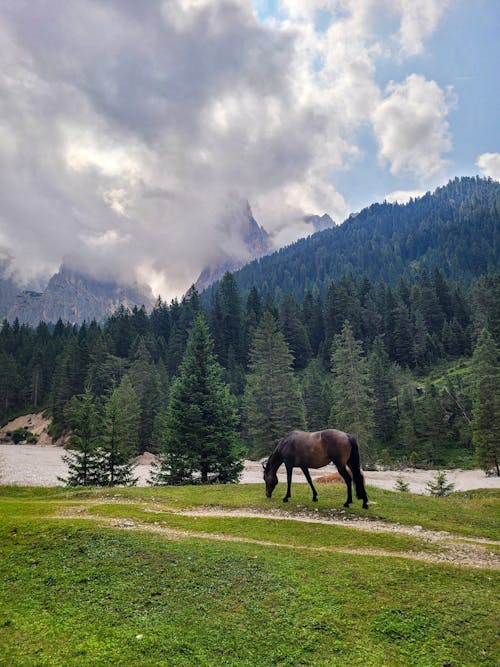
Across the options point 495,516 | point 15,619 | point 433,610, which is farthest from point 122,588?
point 495,516

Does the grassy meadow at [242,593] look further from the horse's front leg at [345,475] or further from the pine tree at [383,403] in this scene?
the pine tree at [383,403]

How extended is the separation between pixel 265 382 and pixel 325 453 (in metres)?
36.1

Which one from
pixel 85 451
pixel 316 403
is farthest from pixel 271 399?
pixel 316 403

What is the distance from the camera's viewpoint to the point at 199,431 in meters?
33.8

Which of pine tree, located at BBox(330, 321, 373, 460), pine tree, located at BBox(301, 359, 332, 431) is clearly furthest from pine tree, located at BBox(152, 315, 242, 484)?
pine tree, located at BBox(301, 359, 332, 431)

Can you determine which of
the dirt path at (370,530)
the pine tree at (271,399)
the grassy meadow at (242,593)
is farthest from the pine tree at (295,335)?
the grassy meadow at (242,593)

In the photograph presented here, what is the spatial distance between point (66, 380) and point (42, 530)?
91.5 meters

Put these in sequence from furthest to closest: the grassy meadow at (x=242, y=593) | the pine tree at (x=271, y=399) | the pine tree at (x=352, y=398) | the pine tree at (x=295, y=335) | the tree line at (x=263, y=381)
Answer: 1. the pine tree at (x=295, y=335)
2. the pine tree at (x=352, y=398)
3. the pine tree at (x=271, y=399)
4. the tree line at (x=263, y=381)
5. the grassy meadow at (x=242, y=593)

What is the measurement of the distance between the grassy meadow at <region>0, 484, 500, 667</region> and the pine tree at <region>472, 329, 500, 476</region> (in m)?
35.4

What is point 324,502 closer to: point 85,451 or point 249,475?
point 85,451

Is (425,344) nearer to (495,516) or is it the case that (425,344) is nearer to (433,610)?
(495,516)

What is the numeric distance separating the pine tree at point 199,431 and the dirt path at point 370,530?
1274cm

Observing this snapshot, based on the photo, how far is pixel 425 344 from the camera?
336 ft

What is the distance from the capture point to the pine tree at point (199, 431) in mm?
33438
